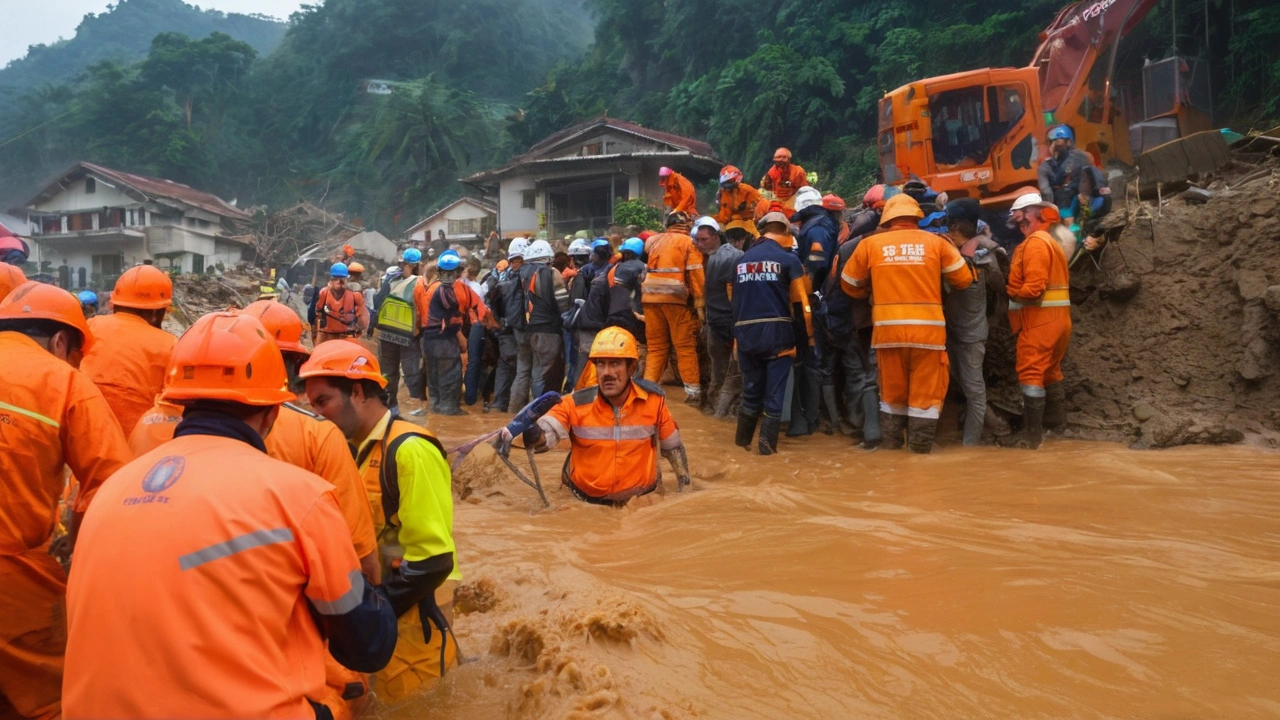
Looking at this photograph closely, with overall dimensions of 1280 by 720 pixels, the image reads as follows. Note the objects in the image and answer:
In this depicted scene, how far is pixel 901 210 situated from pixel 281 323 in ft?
15.0

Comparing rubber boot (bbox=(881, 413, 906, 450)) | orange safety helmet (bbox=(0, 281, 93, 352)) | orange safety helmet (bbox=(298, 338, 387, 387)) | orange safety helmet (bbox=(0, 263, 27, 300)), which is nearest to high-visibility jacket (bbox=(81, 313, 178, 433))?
orange safety helmet (bbox=(0, 263, 27, 300))

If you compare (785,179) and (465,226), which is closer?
(785,179)

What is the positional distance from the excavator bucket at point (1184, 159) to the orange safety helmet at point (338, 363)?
324 inches

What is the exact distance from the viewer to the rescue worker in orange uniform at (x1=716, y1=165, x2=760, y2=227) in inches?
387

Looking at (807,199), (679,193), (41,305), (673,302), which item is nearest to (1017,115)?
(679,193)

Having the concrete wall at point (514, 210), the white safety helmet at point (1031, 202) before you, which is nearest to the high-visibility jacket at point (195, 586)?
the white safety helmet at point (1031, 202)

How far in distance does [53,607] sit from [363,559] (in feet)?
3.86

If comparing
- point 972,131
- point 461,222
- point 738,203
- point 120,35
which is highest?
point 120,35

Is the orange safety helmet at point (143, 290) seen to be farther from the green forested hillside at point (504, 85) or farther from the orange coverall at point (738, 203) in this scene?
the green forested hillside at point (504, 85)

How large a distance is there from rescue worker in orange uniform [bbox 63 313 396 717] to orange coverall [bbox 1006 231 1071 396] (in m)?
5.68

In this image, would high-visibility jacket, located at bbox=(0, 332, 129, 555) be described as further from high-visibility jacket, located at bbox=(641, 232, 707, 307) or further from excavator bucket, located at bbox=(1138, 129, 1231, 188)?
excavator bucket, located at bbox=(1138, 129, 1231, 188)

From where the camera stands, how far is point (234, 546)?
171 centimetres

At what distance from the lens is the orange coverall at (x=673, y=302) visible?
833 cm

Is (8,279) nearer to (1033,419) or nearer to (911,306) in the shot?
(911,306)
